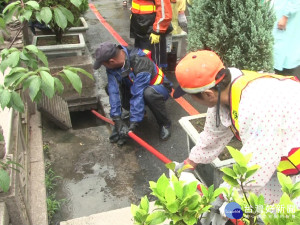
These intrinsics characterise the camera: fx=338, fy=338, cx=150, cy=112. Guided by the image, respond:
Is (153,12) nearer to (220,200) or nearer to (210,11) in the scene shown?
(210,11)

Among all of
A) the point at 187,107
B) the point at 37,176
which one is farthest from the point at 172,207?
the point at 187,107

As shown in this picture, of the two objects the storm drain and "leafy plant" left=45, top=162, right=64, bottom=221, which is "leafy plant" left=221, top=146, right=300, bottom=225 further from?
the storm drain

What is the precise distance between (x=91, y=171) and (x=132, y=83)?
3.78ft

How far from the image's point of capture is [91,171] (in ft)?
12.2

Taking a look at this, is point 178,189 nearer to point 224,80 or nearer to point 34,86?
point 34,86

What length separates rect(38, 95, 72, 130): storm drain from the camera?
4.31 metres

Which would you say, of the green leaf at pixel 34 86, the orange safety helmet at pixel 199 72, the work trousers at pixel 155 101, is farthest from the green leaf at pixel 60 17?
the work trousers at pixel 155 101

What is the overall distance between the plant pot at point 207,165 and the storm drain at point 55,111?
1.85 metres

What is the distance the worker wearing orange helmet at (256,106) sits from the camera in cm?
182

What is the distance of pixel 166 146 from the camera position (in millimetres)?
4117

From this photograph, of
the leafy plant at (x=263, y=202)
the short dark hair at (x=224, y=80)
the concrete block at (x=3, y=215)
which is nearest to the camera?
the leafy plant at (x=263, y=202)

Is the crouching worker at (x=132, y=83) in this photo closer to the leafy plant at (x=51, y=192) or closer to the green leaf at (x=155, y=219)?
the leafy plant at (x=51, y=192)

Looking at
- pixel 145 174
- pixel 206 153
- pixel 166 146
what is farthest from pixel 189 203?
pixel 166 146

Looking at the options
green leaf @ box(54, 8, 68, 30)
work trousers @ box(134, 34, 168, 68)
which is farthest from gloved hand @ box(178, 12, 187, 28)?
green leaf @ box(54, 8, 68, 30)
